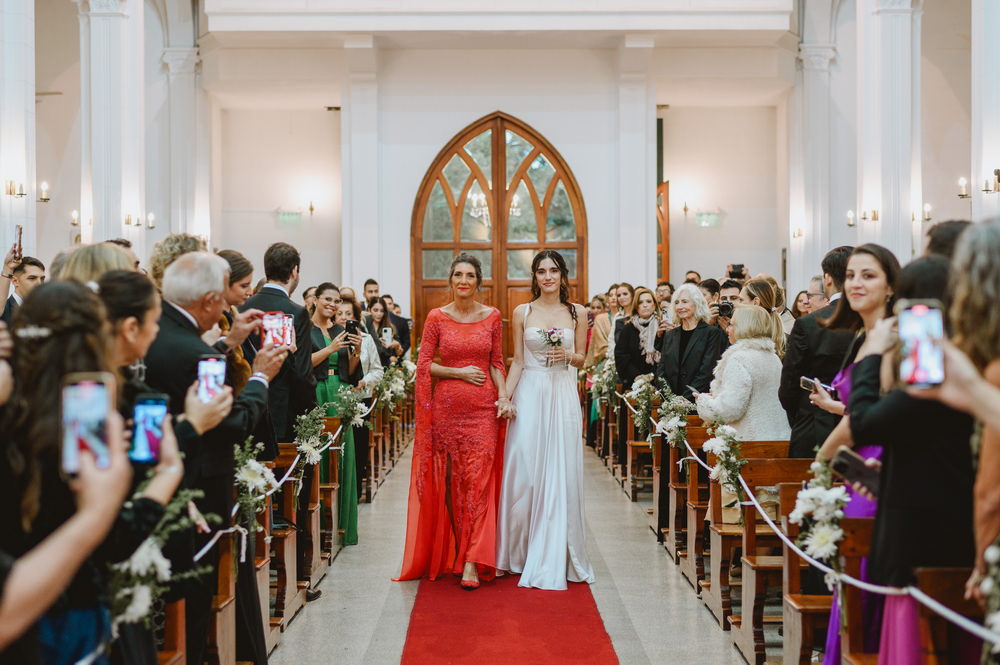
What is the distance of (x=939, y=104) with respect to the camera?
19312mm

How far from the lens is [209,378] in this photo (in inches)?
134

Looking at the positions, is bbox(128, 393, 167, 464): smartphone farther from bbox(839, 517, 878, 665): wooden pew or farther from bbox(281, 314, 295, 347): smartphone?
bbox(839, 517, 878, 665): wooden pew

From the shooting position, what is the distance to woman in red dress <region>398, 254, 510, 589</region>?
6.84 metres

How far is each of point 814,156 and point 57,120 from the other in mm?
13843

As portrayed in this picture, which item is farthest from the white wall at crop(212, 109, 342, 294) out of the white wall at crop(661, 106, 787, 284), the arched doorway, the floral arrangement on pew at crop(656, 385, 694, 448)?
the floral arrangement on pew at crop(656, 385, 694, 448)

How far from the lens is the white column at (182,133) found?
18.3 meters

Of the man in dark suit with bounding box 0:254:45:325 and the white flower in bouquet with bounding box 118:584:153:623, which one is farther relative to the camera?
the man in dark suit with bounding box 0:254:45:325

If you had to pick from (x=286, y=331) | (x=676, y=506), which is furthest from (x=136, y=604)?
(x=676, y=506)

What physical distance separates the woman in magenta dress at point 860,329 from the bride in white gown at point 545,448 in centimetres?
248

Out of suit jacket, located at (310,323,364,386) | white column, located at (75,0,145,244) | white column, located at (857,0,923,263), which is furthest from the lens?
white column, located at (857,0,923,263)

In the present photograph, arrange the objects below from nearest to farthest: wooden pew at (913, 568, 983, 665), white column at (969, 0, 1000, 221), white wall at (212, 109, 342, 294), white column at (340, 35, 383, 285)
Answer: wooden pew at (913, 568, 983, 665)
white column at (969, 0, 1000, 221)
white column at (340, 35, 383, 285)
white wall at (212, 109, 342, 294)

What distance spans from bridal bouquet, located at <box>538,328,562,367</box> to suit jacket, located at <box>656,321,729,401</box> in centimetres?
135

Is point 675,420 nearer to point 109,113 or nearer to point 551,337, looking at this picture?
point 551,337

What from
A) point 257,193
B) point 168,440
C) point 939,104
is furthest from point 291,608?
point 939,104
